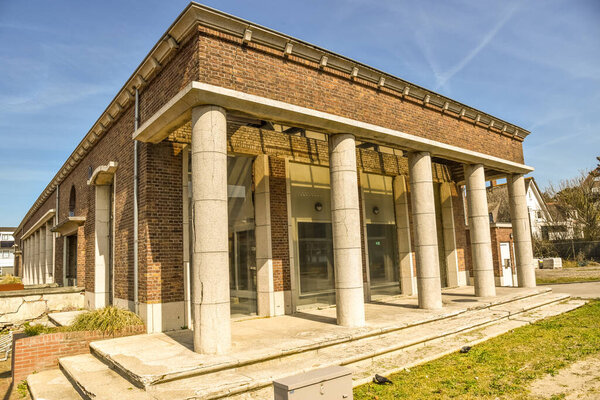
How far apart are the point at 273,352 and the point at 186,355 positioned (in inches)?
60.9

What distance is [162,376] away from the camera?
19.3 feet

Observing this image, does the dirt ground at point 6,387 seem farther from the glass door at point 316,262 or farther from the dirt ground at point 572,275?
the dirt ground at point 572,275

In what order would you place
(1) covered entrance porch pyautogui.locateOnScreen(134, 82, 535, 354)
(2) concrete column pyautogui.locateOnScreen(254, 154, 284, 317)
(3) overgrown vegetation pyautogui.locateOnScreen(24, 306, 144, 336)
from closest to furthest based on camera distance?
1. (1) covered entrance porch pyautogui.locateOnScreen(134, 82, 535, 354)
2. (3) overgrown vegetation pyautogui.locateOnScreen(24, 306, 144, 336)
3. (2) concrete column pyautogui.locateOnScreen(254, 154, 284, 317)

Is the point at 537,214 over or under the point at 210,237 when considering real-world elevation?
over

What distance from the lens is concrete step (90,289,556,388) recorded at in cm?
614

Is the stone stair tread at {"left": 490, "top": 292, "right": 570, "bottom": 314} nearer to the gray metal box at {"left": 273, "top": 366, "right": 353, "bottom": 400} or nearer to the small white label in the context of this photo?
the small white label

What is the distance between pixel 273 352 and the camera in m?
6.96

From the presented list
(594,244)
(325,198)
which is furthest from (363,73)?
(594,244)

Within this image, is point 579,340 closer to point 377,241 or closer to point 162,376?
point 377,241

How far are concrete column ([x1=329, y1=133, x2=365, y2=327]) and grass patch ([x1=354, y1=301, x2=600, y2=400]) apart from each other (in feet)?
7.36

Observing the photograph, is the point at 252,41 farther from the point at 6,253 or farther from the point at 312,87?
the point at 6,253

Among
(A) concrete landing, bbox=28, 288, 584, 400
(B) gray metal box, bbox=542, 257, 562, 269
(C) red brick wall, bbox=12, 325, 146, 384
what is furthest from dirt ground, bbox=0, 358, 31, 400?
(B) gray metal box, bbox=542, 257, 562, 269

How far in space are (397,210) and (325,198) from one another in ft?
12.4

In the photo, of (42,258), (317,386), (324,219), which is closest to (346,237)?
(324,219)
